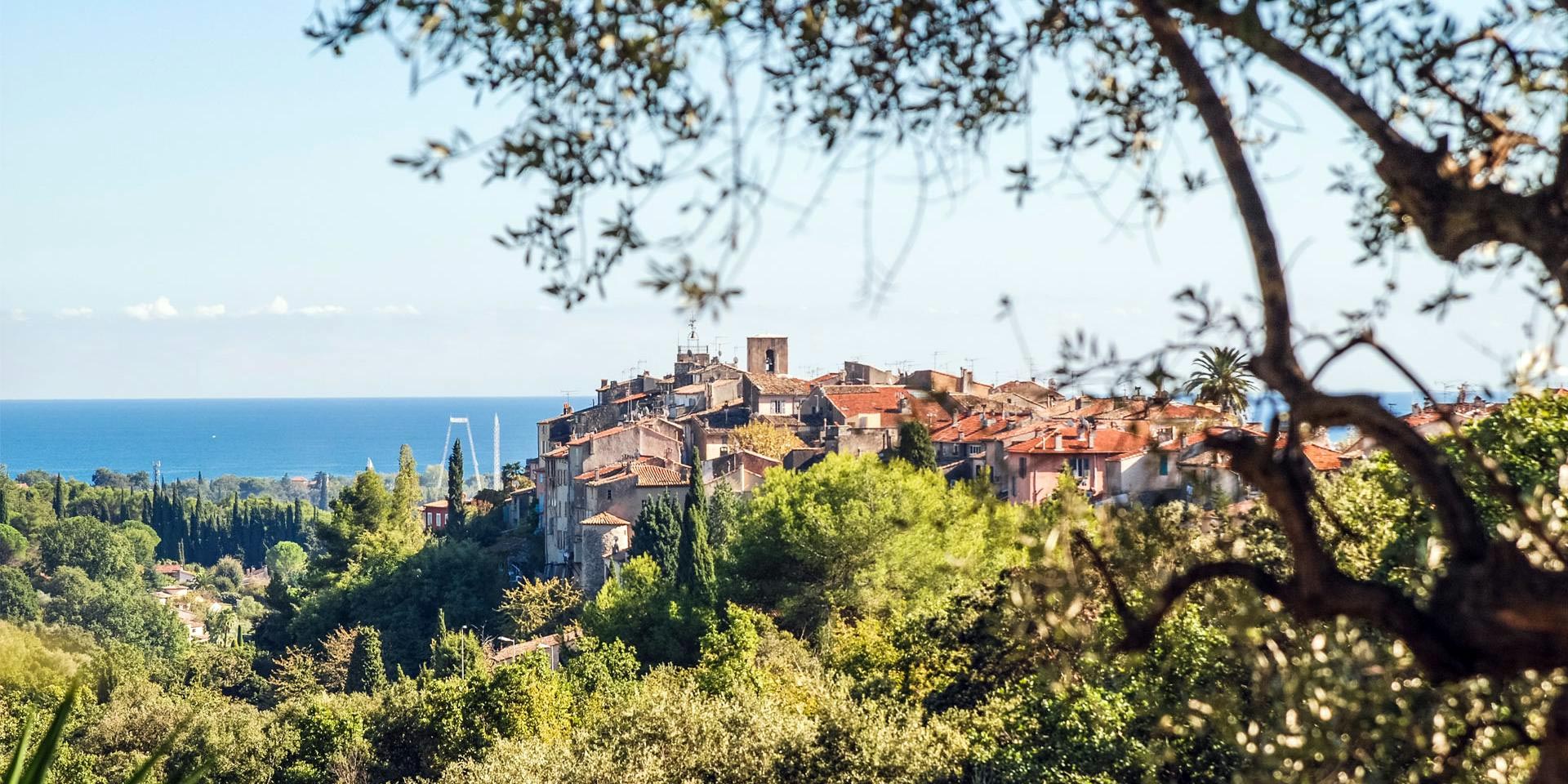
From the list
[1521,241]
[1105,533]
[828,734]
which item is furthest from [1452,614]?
[828,734]

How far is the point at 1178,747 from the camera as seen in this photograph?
41.4 ft

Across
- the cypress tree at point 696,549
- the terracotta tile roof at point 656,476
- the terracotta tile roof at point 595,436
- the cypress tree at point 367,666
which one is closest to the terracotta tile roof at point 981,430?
the cypress tree at point 696,549

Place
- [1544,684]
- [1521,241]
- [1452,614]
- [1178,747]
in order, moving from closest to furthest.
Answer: [1452,614] < [1521,241] < [1544,684] < [1178,747]

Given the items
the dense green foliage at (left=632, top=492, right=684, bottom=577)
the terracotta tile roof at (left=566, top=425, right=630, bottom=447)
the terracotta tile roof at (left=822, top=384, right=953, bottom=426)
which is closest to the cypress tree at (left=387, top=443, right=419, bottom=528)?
the terracotta tile roof at (left=566, top=425, right=630, bottom=447)

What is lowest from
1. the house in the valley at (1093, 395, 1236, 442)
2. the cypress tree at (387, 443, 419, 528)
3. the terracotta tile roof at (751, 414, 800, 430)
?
the cypress tree at (387, 443, 419, 528)

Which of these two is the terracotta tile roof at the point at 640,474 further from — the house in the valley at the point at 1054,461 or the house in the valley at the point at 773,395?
the house in the valley at the point at 1054,461

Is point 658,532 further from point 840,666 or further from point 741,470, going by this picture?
point 840,666

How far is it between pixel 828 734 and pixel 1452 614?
1687 centimetres

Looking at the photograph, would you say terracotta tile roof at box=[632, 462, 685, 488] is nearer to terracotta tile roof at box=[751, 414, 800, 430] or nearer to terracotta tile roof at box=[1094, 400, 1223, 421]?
terracotta tile roof at box=[751, 414, 800, 430]

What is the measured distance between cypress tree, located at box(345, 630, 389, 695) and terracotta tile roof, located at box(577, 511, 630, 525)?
6.33m

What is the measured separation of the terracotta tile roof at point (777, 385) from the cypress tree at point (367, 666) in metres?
18.8

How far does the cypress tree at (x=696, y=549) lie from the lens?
38.5 metres

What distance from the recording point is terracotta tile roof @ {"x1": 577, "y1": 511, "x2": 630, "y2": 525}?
52.5m

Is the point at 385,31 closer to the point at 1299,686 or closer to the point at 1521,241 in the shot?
the point at 1521,241
